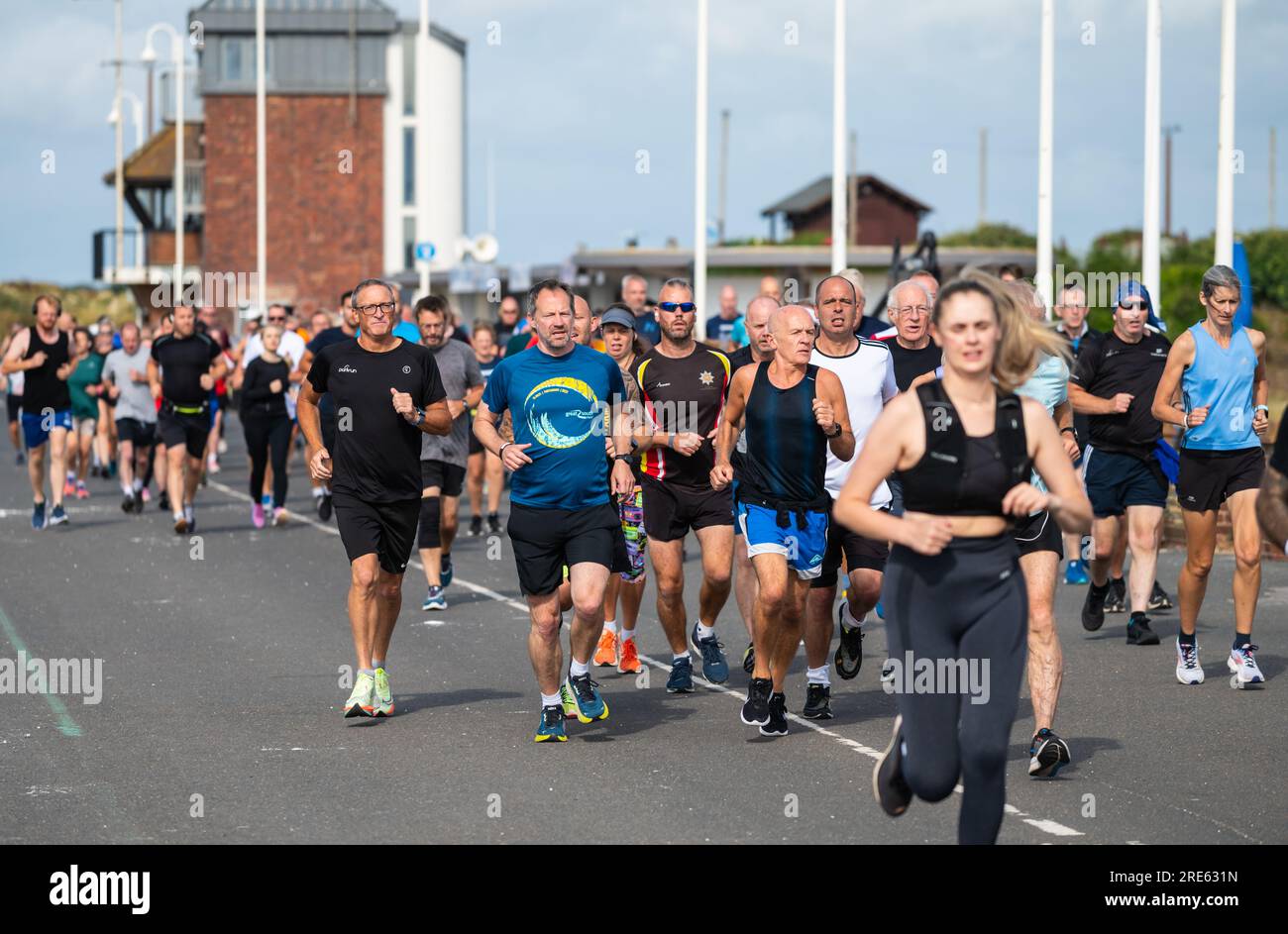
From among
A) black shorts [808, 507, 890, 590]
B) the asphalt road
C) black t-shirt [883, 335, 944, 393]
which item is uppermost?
black t-shirt [883, 335, 944, 393]

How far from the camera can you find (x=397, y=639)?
468 inches

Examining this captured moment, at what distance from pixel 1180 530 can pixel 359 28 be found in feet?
173

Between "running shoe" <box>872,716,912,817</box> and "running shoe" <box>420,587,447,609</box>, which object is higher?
"running shoe" <box>872,716,912,817</box>

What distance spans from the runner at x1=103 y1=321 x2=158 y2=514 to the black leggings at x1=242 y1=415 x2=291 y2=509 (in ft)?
6.92

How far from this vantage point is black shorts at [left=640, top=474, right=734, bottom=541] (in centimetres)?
1020

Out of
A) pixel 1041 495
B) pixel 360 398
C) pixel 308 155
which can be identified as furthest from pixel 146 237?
pixel 1041 495

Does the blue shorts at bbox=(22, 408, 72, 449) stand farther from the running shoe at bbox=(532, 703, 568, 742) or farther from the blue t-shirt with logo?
the running shoe at bbox=(532, 703, 568, 742)

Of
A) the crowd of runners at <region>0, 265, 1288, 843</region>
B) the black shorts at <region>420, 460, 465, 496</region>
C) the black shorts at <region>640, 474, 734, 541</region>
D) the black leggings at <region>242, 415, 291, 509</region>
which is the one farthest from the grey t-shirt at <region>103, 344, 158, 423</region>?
the black shorts at <region>640, 474, 734, 541</region>

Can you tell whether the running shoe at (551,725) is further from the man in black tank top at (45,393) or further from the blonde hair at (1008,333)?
the man in black tank top at (45,393)

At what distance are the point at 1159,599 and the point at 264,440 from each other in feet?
28.8

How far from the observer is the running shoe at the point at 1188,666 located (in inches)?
400

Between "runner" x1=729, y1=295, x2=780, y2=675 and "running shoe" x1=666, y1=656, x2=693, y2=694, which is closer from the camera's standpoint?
"running shoe" x1=666, y1=656, x2=693, y2=694

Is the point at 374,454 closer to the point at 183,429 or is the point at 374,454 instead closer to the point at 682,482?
the point at 682,482

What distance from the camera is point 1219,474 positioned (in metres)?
10.2
